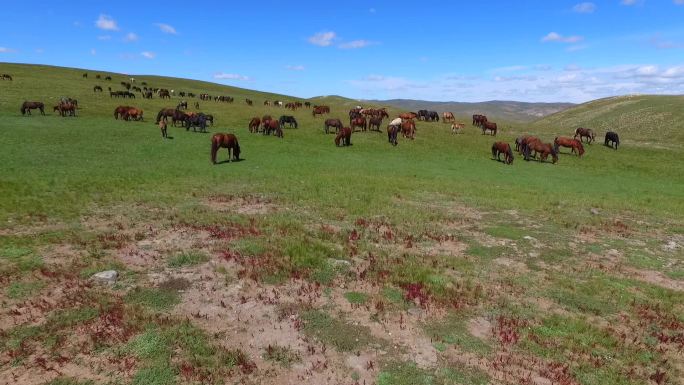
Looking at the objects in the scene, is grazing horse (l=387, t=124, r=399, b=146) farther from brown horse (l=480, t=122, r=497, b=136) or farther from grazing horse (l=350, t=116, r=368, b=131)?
brown horse (l=480, t=122, r=497, b=136)

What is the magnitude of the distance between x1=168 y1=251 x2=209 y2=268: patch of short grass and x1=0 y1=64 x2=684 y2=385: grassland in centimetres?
6

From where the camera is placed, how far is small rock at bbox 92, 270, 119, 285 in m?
10.6

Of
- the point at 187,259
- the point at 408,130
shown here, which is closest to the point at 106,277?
the point at 187,259

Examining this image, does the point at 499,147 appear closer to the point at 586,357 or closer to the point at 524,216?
the point at 524,216

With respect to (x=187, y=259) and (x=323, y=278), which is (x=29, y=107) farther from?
(x=323, y=278)

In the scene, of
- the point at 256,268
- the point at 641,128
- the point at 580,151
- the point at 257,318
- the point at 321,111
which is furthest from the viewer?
the point at 641,128

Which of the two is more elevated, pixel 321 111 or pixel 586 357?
pixel 321 111

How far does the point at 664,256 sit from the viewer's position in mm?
15086

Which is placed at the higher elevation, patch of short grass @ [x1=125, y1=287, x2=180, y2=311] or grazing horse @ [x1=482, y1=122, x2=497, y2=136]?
grazing horse @ [x1=482, y1=122, x2=497, y2=136]

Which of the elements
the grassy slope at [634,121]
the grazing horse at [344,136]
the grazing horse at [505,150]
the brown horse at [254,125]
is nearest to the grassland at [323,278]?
the grazing horse at [505,150]

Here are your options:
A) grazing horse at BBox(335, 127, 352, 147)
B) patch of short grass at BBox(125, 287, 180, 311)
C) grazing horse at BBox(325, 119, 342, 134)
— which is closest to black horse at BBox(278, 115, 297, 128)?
grazing horse at BBox(325, 119, 342, 134)

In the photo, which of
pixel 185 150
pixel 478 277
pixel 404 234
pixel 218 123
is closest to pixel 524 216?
pixel 404 234

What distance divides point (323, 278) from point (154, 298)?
417 cm

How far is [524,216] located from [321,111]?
4518 cm
